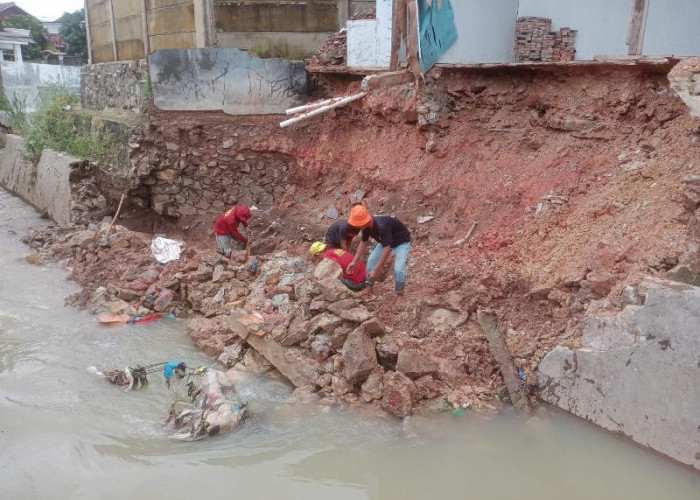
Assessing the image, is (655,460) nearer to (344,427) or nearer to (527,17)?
(344,427)

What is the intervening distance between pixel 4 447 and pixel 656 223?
5968mm

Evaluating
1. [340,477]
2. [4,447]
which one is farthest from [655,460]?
[4,447]

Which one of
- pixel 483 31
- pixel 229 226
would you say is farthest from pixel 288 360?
pixel 483 31

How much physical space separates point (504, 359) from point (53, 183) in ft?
32.4

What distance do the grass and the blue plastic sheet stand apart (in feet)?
19.5

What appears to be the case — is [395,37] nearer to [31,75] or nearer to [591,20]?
[591,20]

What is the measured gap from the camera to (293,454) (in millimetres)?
4633

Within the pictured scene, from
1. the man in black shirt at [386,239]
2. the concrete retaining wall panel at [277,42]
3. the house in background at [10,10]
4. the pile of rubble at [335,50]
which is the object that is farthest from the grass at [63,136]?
the house in background at [10,10]

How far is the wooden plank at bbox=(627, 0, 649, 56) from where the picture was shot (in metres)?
6.96

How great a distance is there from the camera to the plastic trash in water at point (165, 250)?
27.3 ft

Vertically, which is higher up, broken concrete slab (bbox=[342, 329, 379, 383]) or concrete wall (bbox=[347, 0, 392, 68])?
concrete wall (bbox=[347, 0, 392, 68])

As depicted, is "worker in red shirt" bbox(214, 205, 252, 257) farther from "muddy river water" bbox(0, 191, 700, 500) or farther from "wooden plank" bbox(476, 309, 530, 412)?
"wooden plank" bbox(476, 309, 530, 412)

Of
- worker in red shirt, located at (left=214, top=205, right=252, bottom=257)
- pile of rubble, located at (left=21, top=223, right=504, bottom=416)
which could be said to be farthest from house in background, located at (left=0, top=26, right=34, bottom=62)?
worker in red shirt, located at (left=214, top=205, right=252, bottom=257)

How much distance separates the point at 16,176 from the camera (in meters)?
13.7
